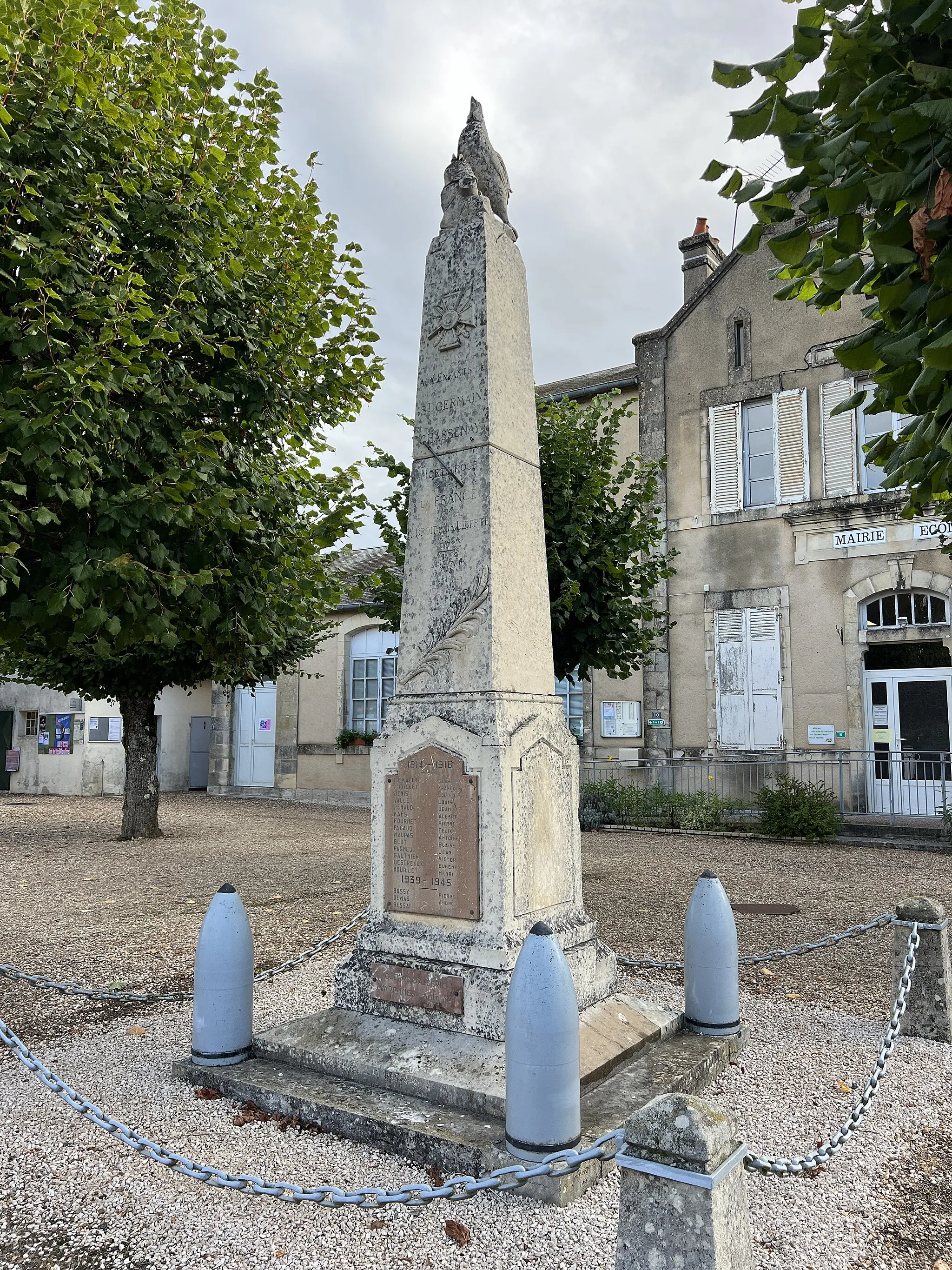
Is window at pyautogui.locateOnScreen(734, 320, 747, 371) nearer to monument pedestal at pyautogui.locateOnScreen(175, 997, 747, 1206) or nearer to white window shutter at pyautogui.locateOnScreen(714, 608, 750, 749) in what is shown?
white window shutter at pyautogui.locateOnScreen(714, 608, 750, 749)

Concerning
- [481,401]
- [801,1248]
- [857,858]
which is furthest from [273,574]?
[857,858]

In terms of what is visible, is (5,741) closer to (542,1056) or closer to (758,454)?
(758,454)

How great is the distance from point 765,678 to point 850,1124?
40.0 feet

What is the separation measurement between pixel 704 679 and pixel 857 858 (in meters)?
4.56

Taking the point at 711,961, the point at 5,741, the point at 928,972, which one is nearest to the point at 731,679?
the point at 928,972

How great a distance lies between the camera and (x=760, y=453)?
1514cm

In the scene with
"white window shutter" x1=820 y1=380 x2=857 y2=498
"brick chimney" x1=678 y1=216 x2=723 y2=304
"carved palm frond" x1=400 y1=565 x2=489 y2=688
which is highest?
"brick chimney" x1=678 y1=216 x2=723 y2=304

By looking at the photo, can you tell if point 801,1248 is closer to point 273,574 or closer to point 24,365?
point 273,574

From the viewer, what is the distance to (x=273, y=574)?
5832mm

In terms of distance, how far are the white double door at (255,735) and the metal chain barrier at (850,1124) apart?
1802 centimetres

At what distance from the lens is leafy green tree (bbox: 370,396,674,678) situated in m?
8.34

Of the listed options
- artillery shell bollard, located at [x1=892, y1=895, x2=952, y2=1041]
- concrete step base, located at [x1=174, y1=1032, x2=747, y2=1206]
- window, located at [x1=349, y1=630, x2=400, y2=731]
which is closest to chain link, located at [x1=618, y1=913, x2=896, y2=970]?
artillery shell bollard, located at [x1=892, y1=895, x2=952, y2=1041]

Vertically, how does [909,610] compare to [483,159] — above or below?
below

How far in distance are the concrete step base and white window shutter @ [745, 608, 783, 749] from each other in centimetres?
1082
